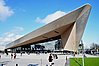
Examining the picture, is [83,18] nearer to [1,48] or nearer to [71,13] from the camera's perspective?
[71,13]

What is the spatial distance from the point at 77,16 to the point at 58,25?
3206mm

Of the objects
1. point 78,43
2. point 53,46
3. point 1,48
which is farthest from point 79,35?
point 1,48

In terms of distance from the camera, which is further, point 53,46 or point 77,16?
point 53,46

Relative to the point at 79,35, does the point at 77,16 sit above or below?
above

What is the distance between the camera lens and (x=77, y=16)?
17.8 metres

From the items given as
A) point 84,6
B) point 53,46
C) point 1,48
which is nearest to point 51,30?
point 84,6

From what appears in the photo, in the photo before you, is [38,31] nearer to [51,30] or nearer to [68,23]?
[51,30]

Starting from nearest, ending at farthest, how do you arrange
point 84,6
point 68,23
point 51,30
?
point 84,6 → point 68,23 → point 51,30

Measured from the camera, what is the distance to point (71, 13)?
18203 millimetres

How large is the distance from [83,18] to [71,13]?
4.27 feet

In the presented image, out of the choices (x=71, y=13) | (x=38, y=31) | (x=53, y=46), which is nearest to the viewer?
(x=71, y=13)

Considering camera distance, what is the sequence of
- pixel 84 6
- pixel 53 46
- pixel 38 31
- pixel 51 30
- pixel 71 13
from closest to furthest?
1. pixel 84 6
2. pixel 71 13
3. pixel 51 30
4. pixel 38 31
5. pixel 53 46

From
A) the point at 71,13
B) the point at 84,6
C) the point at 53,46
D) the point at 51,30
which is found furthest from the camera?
the point at 53,46

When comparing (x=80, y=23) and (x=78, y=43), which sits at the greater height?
(x=80, y=23)
